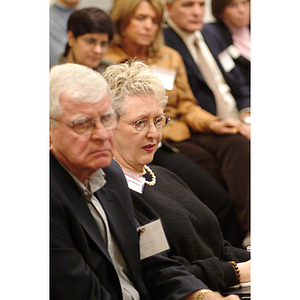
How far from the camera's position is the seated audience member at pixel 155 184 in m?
1.52

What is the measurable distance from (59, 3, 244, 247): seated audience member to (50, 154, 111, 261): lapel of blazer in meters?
0.45

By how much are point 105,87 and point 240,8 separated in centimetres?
154

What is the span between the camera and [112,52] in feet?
6.05

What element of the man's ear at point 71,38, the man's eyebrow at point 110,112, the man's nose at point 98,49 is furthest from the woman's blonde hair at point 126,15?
the man's eyebrow at point 110,112

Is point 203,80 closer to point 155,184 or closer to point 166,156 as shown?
point 166,156

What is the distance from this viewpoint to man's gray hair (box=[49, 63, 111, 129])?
1.32m

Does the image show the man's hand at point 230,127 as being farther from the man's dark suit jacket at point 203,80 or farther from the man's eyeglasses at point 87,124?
the man's eyeglasses at point 87,124

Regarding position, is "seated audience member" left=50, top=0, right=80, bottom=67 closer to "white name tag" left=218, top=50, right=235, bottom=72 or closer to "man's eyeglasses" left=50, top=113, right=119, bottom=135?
"man's eyeglasses" left=50, top=113, right=119, bottom=135

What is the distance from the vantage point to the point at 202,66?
2486 mm

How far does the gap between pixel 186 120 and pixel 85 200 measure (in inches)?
36.9

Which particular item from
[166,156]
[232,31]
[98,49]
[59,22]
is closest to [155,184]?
[166,156]
